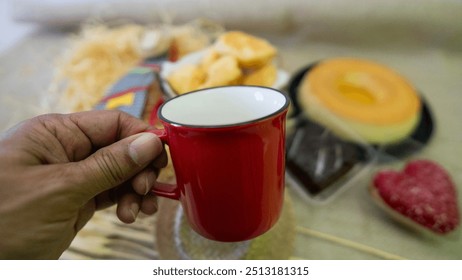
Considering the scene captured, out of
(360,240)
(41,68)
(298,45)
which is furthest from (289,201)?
(41,68)

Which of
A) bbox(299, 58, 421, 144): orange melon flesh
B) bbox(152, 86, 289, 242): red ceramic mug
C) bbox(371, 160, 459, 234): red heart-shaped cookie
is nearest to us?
bbox(152, 86, 289, 242): red ceramic mug

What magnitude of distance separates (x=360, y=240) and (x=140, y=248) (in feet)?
1.30

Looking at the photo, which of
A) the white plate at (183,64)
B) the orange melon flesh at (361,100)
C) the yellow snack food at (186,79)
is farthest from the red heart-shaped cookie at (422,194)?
the yellow snack food at (186,79)

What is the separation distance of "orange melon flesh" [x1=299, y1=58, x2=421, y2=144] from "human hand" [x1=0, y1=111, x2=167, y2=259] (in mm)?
555

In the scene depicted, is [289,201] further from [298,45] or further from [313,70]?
[298,45]

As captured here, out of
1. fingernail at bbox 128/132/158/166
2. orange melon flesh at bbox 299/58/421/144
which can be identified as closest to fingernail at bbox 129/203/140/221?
fingernail at bbox 128/132/158/166

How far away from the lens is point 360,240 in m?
0.67

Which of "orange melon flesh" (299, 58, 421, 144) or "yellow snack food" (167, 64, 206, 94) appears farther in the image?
"orange melon flesh" (299, 58, 421, 144)

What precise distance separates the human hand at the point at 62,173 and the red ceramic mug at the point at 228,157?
39mm

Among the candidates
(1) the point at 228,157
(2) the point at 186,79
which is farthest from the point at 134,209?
(2) the point at 186,79

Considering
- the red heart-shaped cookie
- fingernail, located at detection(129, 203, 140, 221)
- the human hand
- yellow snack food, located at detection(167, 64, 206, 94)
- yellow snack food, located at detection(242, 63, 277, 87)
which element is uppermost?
the human hand

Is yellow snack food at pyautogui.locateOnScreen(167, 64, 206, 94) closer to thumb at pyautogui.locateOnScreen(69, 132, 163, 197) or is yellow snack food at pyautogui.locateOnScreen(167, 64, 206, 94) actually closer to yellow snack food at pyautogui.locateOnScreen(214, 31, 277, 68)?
yellow snack food at pyautogui.locateOnScreen(214, 31, 277, 68)

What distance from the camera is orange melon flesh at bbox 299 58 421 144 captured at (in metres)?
0.90

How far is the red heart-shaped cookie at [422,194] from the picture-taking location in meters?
0.64
